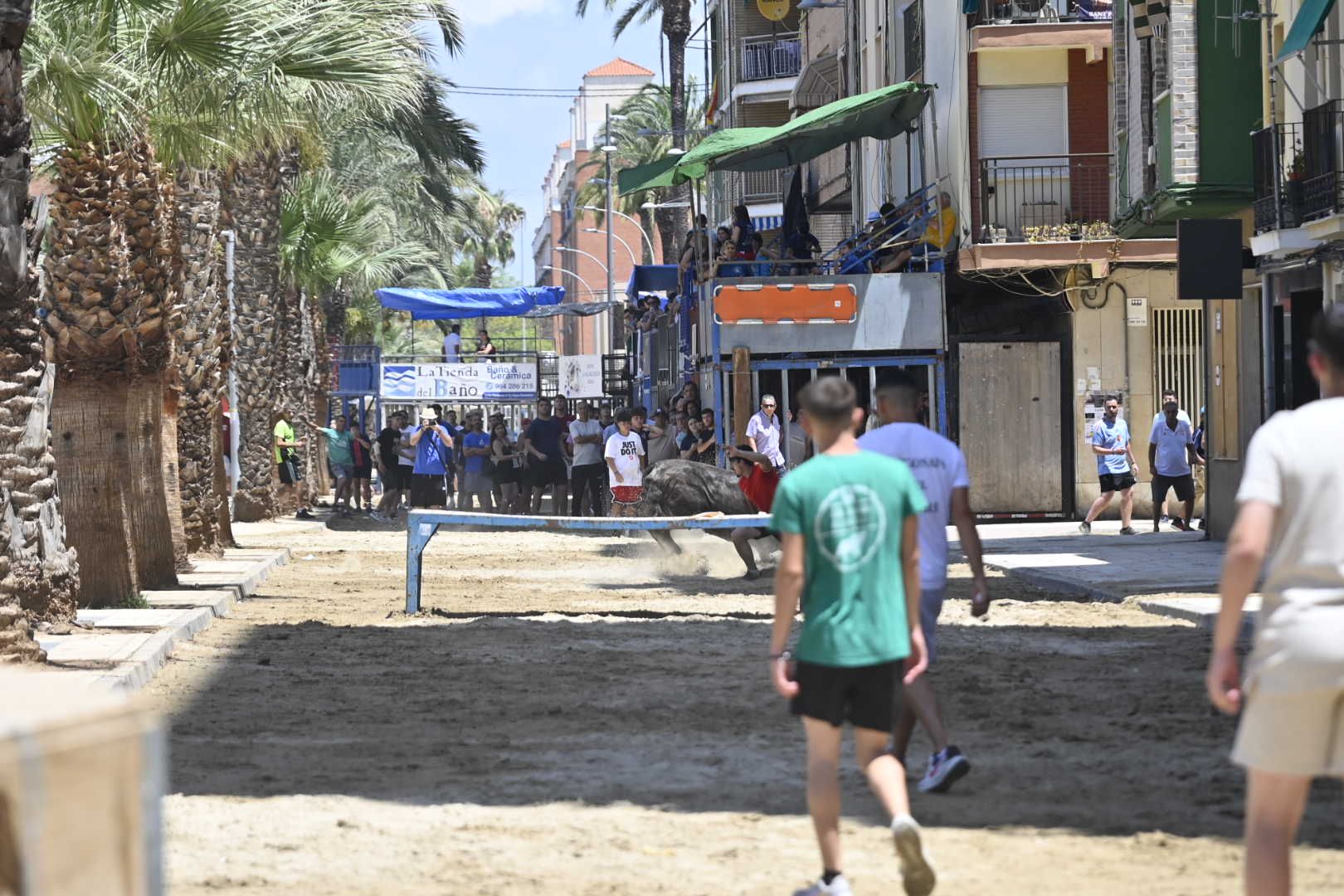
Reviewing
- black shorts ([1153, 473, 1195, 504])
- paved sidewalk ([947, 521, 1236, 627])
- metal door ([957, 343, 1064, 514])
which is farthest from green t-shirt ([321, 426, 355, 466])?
black shorts ([1153, 473, 1195, 504])

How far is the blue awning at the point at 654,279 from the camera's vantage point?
36344 mm

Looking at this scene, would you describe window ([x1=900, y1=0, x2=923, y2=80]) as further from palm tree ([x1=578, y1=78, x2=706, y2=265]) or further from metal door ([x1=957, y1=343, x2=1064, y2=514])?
palm tree ([x1=578, y1=78, x2=706, y2=265])

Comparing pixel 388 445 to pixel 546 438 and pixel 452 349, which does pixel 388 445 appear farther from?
pixel 452 349

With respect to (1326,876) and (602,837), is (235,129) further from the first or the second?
(1326,876)

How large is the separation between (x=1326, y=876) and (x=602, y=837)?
2.48 meters

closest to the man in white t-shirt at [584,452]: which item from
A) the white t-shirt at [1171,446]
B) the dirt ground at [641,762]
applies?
the white t-shirt at [1171,446]

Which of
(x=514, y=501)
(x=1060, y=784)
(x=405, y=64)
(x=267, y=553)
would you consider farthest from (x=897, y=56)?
(x=1060, y=784)

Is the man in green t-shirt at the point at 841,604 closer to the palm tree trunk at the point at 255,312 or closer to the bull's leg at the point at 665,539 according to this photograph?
the bull's leg at the point at 665,539

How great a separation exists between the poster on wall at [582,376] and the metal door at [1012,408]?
38.2ft

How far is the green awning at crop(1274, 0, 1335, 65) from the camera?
1764 centimetres

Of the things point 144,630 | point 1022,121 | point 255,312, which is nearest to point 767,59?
point 1022,121

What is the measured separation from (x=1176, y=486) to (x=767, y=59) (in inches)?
932

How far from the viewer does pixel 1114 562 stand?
64.3 ft

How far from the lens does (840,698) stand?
6027mm
